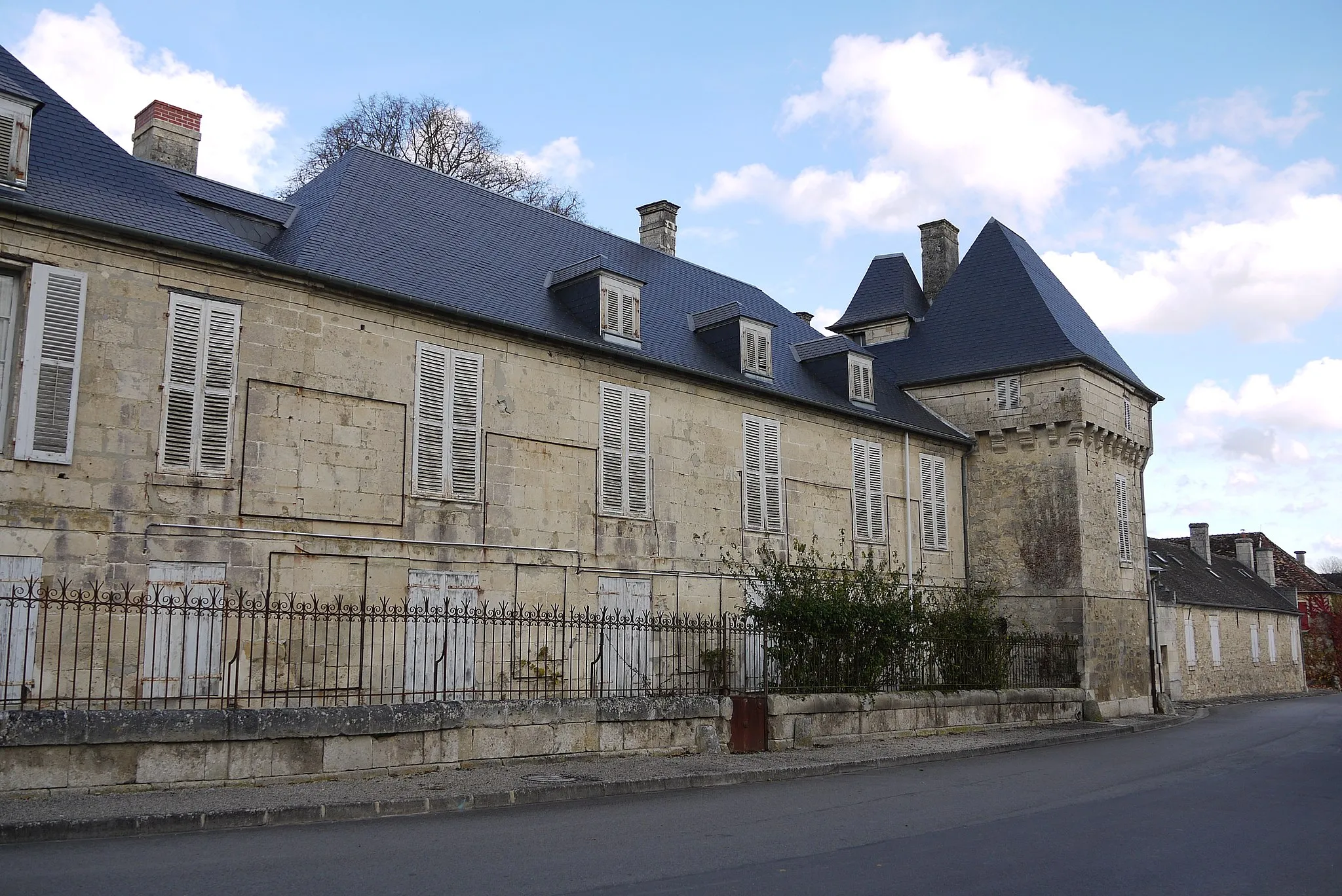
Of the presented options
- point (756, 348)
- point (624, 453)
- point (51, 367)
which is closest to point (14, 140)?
point (51, 367)

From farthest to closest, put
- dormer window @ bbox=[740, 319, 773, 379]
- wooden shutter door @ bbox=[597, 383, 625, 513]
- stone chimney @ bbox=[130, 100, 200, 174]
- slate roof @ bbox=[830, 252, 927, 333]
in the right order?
slate roof @ bbox=[830, 252, 927, 333], dormer window @ bbox=[740, 319, 773, 379], wooden shutter door @ bbox=[597, 383, 625, 513], stone chimney @ bbox=[130, 100, 200, 174]

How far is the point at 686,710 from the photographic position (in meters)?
13.2

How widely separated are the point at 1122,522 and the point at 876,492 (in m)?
7.10

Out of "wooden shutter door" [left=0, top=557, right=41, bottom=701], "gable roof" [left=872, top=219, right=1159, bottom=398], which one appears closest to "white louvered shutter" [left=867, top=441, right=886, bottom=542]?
"gable roof" [left=872, top=219, right=1159, bottom=398]

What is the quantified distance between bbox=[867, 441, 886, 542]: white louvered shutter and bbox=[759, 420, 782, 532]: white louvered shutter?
2.79 metres

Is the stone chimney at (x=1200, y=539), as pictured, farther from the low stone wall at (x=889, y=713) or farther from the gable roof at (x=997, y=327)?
the low stone wall at (x=889, y=713)

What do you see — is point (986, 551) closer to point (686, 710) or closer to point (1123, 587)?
point (1123, 587)

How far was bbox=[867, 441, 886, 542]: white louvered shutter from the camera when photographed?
2216cm

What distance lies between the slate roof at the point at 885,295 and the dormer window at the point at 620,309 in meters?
12.1

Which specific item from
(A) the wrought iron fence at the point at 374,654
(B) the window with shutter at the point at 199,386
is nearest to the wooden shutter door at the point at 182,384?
(B) the window with shutter at the point at 199,386

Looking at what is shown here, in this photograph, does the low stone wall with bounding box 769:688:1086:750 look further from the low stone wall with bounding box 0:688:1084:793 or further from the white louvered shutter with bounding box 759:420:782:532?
the white louvered shutter with bounding box 759:420:782:532

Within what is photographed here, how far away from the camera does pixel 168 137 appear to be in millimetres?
16547

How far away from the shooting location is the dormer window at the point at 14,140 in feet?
38.5

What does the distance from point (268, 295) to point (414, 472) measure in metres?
2.89
